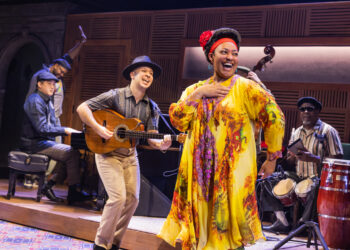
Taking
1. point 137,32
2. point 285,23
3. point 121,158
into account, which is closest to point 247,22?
point 285,23

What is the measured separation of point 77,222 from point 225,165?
2592 millimetres

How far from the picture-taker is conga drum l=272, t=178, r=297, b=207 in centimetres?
498

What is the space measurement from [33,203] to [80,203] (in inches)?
24.1

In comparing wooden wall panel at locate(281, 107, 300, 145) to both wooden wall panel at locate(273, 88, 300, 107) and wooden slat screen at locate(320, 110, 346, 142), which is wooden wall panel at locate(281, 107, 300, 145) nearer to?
wooden wall panel at locate(273, 88, 300, 107)

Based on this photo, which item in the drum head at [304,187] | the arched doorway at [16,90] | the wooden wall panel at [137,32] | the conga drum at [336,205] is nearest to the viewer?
the conga drum at [336,205]

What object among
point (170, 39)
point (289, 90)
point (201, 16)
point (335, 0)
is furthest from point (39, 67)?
point (335, 0)

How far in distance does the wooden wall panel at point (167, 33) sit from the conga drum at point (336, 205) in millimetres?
4035

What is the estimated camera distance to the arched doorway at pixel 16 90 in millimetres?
9523

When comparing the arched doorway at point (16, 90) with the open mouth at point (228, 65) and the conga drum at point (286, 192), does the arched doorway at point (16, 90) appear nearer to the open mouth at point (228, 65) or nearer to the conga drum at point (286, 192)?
the conga drum at point (286, 192)

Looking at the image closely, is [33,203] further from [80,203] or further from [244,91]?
[244,91]

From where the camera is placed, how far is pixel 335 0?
670cm

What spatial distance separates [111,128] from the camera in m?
3.87

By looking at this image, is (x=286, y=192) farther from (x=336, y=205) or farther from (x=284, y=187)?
(x=336, y=205)

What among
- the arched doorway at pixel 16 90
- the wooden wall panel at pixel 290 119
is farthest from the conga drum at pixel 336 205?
the arched doorway at pixel 16 90
